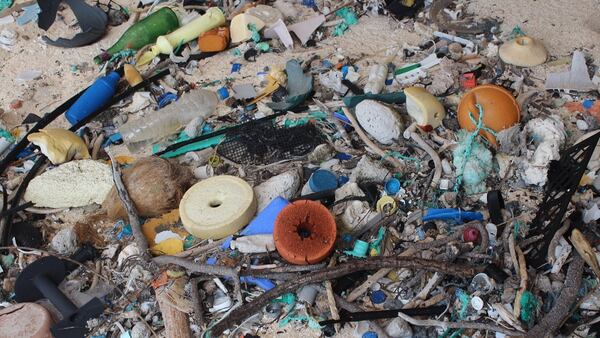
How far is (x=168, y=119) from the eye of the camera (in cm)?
337

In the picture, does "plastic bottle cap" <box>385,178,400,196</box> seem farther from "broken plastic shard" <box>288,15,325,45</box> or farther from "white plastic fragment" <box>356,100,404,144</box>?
"broken plastic shard" <box>288,15,325,45</box>

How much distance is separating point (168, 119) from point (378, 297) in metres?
1.71

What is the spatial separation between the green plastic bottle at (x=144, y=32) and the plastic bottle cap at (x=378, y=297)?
2.46 m

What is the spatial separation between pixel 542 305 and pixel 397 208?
769mm

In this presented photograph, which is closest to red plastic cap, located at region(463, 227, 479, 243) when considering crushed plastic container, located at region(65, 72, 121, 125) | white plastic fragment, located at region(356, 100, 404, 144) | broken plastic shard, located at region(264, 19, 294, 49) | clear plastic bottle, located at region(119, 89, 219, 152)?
white plastic fragment, located at region(356, 100, 404, 144)

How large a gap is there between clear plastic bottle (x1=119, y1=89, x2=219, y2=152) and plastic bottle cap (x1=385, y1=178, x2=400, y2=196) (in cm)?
123

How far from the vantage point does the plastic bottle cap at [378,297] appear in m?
2.42

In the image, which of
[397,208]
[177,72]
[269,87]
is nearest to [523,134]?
[397,208]

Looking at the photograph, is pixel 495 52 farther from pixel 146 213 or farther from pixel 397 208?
pixel 146 213

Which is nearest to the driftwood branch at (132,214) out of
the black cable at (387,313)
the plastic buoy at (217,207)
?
the plastic buoy at (217,207)

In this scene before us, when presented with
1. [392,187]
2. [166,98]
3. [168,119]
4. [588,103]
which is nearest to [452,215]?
[392,187]

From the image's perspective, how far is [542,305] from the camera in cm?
229

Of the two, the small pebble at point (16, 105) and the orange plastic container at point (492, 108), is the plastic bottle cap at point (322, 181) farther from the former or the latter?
the small pebble at point (16, 105)

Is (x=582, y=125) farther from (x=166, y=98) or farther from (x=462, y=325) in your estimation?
(x=166, y=98)
